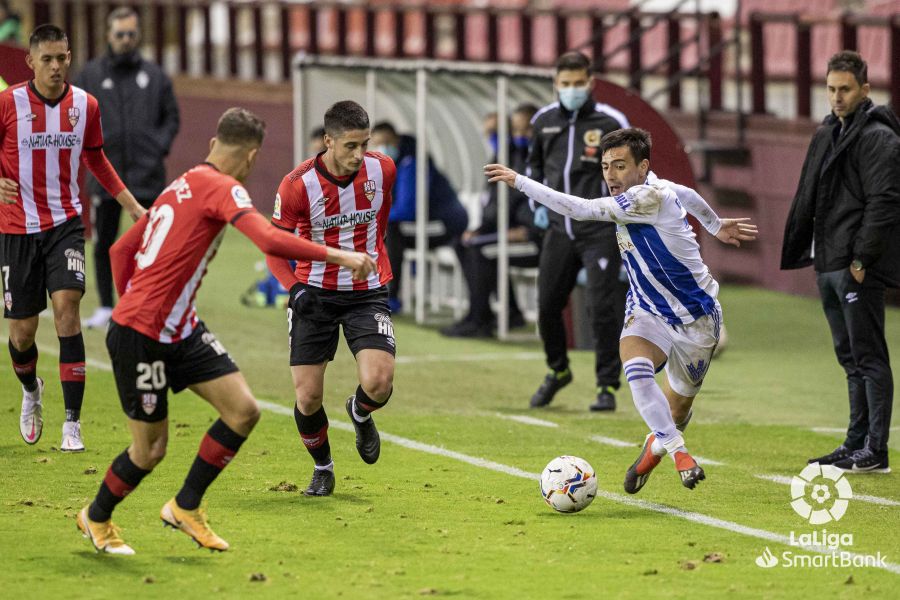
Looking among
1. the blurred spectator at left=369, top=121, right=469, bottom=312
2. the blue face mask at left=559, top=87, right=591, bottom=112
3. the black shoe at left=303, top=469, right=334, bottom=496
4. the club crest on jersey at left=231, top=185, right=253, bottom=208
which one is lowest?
the black shoe at left=303, top=469, right=334, bottom=496

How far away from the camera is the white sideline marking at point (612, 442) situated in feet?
33.8

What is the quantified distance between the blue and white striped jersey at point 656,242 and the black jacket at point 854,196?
1.03 m

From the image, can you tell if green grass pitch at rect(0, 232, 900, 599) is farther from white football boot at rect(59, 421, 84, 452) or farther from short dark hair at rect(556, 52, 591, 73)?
short dark hair at rect(556, 52, 591, 73)

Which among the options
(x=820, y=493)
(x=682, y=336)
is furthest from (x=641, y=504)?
(x=820, y=493)

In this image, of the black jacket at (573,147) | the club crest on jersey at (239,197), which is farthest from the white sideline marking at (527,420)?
the club crest on jersey at (239,197)

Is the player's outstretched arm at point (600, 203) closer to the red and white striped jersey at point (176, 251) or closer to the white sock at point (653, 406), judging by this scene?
the white sock at point (653, 406)

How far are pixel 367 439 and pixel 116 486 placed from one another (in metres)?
2.07

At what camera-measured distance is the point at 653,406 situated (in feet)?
27.6

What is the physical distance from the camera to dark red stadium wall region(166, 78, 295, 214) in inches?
949

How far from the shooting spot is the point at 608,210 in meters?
8.41

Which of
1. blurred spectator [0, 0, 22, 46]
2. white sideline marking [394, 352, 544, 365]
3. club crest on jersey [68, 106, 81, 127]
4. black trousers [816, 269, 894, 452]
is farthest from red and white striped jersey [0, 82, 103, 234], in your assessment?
blurred spectator [0, 0, 22, 46]

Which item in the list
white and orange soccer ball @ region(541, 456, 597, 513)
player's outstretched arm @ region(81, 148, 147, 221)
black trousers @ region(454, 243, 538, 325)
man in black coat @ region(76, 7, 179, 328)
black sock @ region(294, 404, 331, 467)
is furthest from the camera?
black trousers @ region(454, 243, 538, 325)

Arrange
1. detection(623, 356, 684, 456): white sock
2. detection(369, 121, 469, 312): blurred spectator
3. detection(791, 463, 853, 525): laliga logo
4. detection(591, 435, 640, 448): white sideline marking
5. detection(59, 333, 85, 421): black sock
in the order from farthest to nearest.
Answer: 1. detection(369, 121, 469, 312): blurred spectator
2. detection(591, 435, 640, 448): white sideline marking
3. detection(59, 333, 85, 421): black sock
4. detection(623, 356, 684, 456): white sock
5. detection(791, 463, 853, 525): laliga logo

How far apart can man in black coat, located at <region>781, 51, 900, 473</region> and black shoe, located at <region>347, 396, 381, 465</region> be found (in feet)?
8.55
